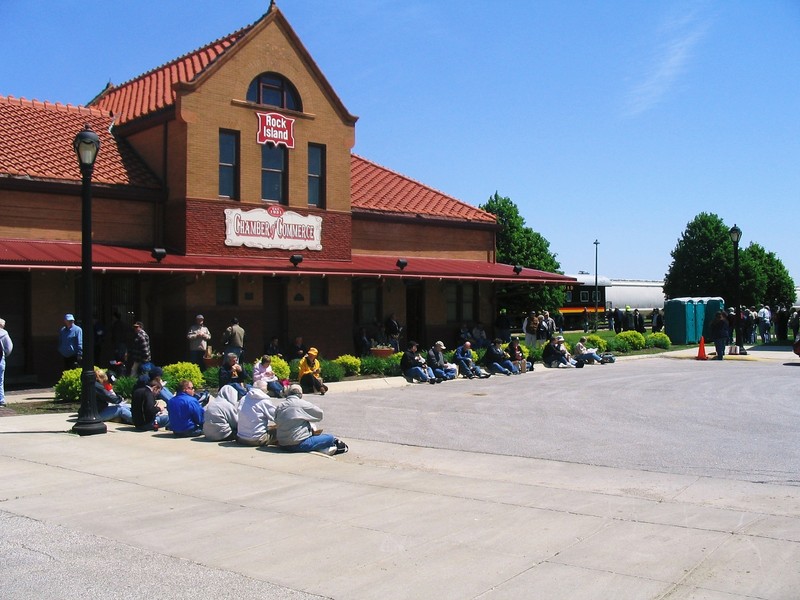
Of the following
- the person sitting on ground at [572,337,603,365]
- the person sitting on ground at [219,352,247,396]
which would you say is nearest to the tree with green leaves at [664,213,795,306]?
the person sitting on ground at [572,337,603,365]

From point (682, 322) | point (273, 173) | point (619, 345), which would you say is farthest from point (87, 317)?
point (682, 322)

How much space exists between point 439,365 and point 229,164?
25.3 ft

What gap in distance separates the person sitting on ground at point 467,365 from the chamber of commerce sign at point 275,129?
7390 mm

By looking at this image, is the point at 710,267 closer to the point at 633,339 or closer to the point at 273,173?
the point at 633,339

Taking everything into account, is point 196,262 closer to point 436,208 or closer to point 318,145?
point 318,145

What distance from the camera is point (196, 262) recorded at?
66.6ft

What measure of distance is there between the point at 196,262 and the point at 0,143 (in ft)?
18.2

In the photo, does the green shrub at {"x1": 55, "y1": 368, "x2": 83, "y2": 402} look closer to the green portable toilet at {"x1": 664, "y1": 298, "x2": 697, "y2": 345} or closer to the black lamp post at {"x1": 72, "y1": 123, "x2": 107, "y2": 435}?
the black lamp post at {"x1": 72, "y1": 123, "x2": 107, "y2": 435}

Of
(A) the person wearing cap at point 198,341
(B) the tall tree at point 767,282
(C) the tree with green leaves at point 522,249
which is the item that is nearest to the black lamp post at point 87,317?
(A) the person wearing cap at point 198,341

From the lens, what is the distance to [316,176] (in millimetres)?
23984

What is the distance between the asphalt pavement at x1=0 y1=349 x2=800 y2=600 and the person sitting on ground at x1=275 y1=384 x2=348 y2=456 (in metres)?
0.22

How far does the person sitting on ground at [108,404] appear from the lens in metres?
13.6

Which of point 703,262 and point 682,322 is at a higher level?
point 703,262

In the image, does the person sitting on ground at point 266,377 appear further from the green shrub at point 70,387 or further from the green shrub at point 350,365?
the green shrub at point 350,365
